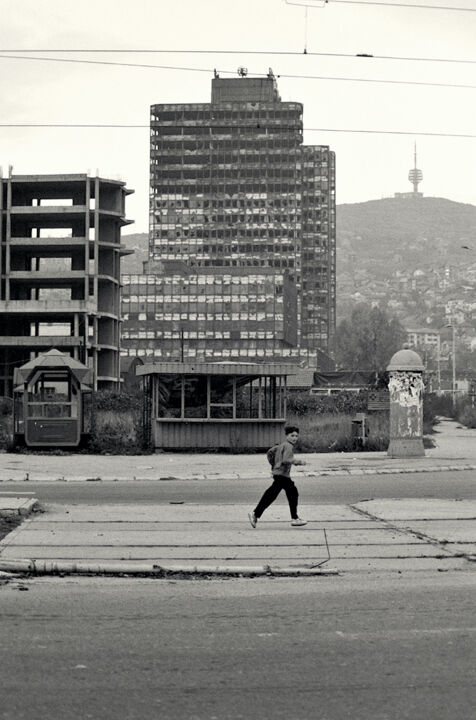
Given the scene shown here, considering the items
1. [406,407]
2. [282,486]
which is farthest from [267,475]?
[282,486]

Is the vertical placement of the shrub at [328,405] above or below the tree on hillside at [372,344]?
below

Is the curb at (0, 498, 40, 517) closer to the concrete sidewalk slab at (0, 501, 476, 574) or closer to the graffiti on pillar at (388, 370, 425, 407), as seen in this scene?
the concrete sidewalk slab at (0, 501, 476, 574)

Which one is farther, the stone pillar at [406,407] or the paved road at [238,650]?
the stone pillar at [406,407]

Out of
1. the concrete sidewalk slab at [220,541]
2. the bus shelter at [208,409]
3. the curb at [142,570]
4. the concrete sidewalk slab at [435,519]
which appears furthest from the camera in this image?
the bus shelter at [208,409]

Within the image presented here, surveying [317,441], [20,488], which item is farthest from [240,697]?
[317,441]

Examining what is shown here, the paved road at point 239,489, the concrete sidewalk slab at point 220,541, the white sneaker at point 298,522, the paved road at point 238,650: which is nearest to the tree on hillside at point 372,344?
the paved road at point 239,489

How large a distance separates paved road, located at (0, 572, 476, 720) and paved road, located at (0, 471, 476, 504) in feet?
26.1

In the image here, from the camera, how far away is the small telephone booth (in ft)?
102

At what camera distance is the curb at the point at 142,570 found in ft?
33.7

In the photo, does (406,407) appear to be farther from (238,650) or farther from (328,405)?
(328,405)

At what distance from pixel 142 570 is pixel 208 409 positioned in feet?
66.8

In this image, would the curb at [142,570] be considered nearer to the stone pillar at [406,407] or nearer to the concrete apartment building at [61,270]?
the stone pillar at [406,407]

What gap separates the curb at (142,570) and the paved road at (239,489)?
6.71 metres

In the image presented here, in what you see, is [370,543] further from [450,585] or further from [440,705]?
[440,705]
